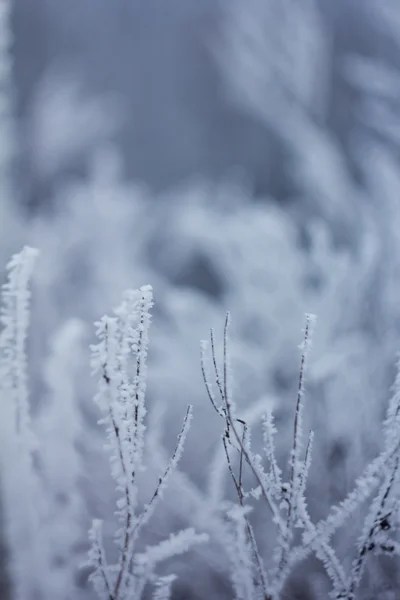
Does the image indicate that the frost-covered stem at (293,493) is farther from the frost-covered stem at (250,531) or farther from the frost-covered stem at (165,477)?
the frost-covered stem at (165,477)

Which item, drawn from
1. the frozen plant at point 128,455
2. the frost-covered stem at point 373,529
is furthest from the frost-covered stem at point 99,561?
the frost-covered stem at point 373,529

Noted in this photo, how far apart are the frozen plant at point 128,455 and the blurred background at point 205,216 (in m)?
0.03

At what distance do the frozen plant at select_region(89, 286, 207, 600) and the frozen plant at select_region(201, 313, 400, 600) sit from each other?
2.4 inches

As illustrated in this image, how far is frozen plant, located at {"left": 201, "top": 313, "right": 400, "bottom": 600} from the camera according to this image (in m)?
0.62

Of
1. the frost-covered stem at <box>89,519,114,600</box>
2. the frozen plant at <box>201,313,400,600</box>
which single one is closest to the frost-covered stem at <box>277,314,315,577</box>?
the frozen plant at <box>201,313,400,600</box>

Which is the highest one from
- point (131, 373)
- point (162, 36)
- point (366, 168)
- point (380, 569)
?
point (162, 36)

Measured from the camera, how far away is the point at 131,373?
24.9 inches

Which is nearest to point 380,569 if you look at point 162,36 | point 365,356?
point 365,356

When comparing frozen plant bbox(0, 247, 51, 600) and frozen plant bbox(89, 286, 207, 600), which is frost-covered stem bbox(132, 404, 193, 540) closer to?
frozen plant bbox(89, 286, 207, 600)

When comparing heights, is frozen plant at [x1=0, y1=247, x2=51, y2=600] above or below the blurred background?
below

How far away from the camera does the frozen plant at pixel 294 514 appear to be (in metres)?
0.62

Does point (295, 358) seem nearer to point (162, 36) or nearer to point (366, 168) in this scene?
point (366, 168)

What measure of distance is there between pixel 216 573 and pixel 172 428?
195mm

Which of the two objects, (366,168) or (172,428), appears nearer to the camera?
(172,428)
